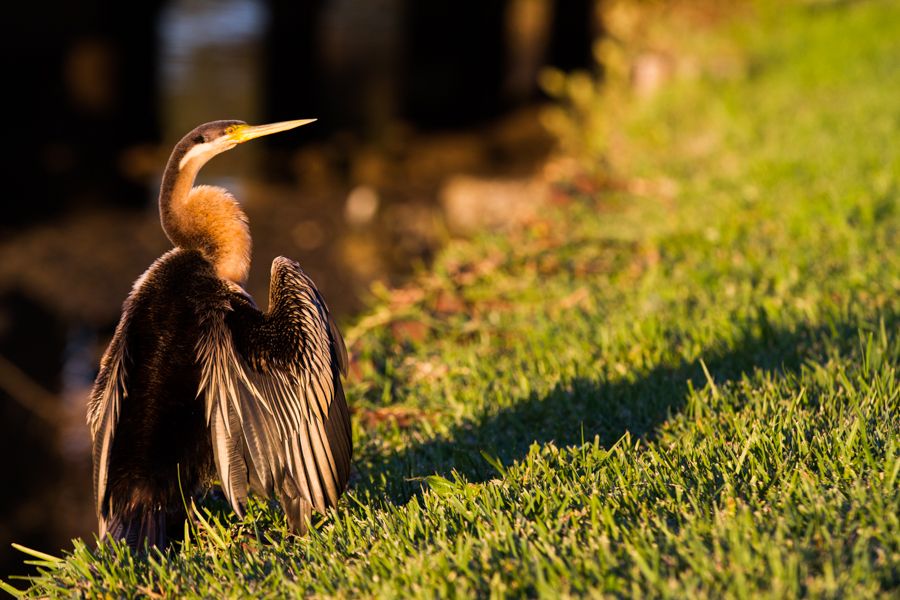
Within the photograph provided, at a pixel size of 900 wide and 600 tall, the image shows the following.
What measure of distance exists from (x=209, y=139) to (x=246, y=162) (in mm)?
10393

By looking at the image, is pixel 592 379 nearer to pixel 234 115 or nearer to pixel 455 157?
pixel 455 157

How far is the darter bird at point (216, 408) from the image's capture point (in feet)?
10.2

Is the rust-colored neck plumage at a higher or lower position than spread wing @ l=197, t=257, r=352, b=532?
higher

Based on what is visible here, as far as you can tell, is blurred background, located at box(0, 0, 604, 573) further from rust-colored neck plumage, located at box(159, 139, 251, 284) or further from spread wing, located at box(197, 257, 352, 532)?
spread wing, located at box(197, 257, 352, 532)

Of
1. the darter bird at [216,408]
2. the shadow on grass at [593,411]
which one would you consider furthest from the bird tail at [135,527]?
the shadow on grass at [593,411]

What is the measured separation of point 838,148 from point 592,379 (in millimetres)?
4133

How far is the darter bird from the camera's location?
3.11 m

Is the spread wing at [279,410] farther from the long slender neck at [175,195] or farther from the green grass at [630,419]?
the long slender neck at [175,195]

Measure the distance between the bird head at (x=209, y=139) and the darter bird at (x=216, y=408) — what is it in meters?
0.48

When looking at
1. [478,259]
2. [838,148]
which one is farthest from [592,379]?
[838,148]

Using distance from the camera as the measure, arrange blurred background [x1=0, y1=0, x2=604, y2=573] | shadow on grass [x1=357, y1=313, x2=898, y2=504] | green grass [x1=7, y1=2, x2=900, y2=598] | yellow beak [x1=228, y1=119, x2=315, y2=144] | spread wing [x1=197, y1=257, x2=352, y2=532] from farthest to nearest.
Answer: blurred background [x1=0, y1=0, x2=604, y2=573] < shadow on grass [x1=357, y1=313, x2=898, y2=504] < yellow beak [x1=228, y1=119, x2=315, y2=144] < spread wing [x1=197, y1=257, x2=352, y2=532] < green grass [x1=7, y1=2, x2=900, y2=598]

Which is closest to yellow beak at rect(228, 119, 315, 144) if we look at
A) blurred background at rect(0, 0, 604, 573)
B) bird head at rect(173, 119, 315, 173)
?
bird head at rect(173, 119, 315, 173)

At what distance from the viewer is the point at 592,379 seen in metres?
4.16

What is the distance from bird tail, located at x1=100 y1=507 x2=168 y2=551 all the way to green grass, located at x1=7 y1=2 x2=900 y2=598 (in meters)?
0.07
